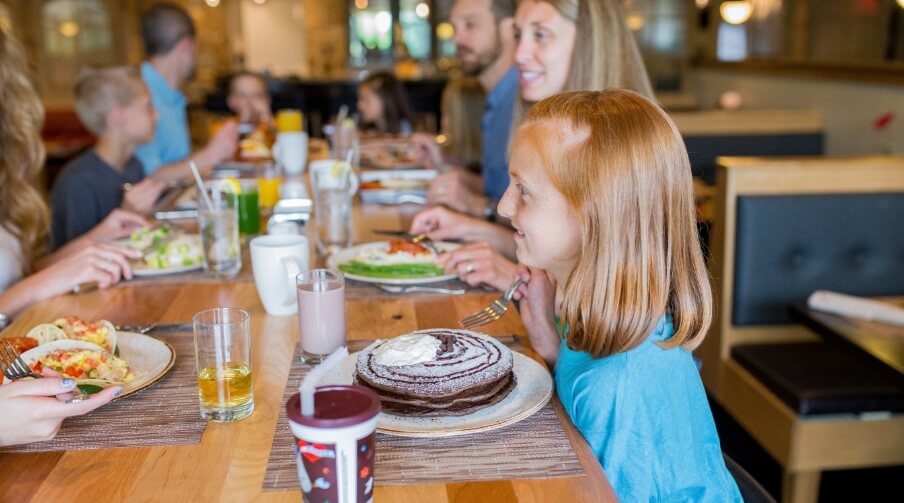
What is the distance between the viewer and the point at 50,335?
1.30 metres

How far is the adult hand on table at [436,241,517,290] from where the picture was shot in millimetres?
1755

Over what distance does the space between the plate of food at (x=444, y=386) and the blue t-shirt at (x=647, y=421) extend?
60 mm

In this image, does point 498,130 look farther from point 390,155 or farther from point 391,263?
point 391,263

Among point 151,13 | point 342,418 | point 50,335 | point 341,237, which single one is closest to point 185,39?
point 151,13

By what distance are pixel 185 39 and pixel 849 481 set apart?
3.75 m

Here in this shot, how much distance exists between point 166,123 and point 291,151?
1.34 meters

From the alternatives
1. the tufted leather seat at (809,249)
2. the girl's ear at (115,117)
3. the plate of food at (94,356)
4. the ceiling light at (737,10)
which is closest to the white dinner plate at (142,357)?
the plate of food at (94,356)

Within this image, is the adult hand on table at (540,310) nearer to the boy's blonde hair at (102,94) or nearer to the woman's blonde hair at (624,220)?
the woman's blonde hair at (624,220)

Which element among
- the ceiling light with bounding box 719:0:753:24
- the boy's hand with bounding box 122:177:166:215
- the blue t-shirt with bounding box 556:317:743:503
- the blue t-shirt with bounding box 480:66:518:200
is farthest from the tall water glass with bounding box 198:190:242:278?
the ceiling light with bounding box 719:0:753:24

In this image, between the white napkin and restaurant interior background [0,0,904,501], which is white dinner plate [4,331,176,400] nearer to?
restaurant interior background [0,0,904,501]

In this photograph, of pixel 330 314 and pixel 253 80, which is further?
pixel 253 80

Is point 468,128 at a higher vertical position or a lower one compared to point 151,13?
lower

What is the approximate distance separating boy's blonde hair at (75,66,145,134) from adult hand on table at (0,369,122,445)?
234 centimetres

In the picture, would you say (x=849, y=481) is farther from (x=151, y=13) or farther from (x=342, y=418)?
(x=151, y=13)
